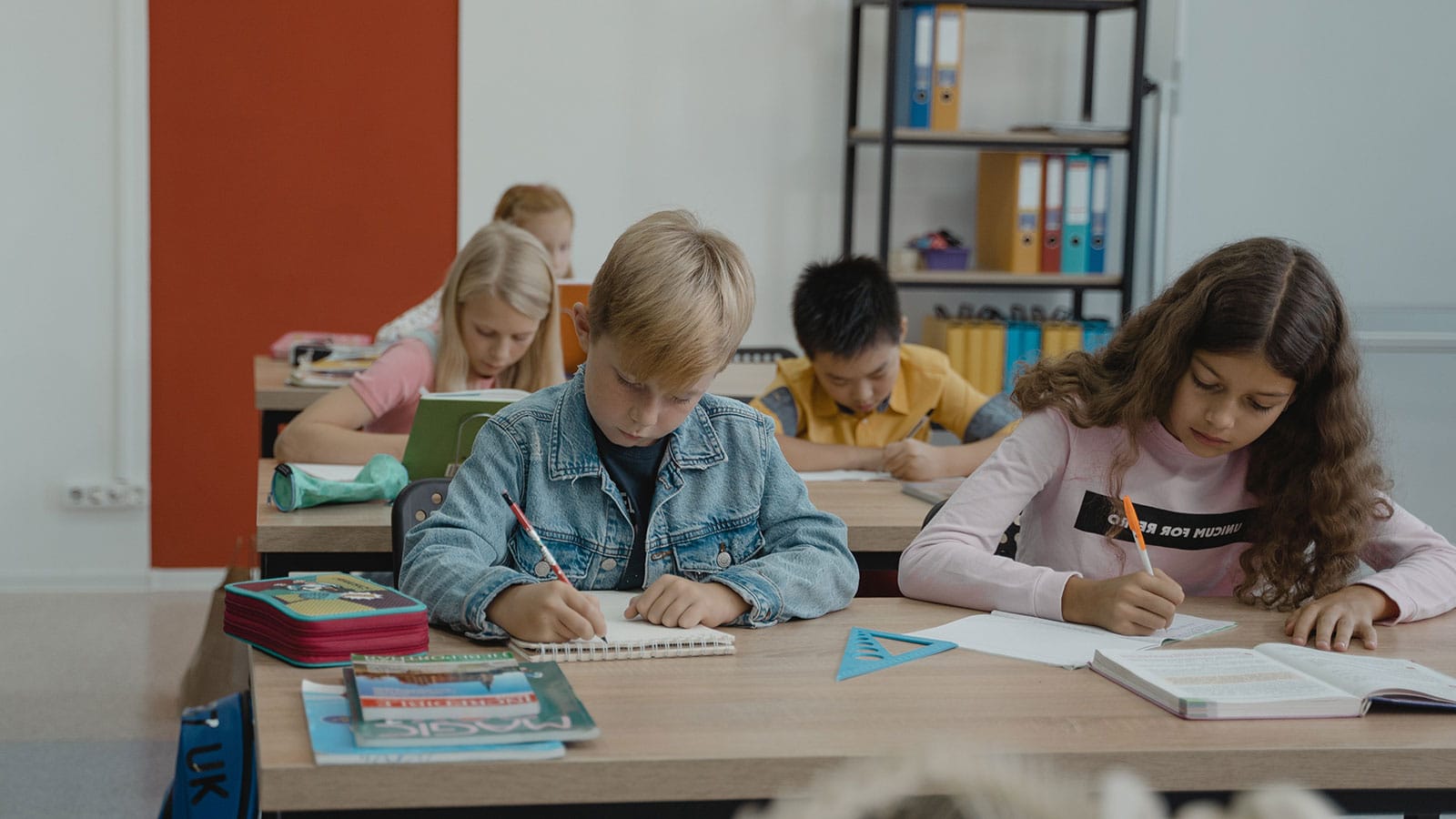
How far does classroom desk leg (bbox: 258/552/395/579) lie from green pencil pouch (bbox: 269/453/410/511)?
88 mm

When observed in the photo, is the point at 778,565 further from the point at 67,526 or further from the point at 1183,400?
the point at 67,526

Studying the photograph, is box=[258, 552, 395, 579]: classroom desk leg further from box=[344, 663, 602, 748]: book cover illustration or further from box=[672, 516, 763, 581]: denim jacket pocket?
box=[344, 663, 602, 748]: book cover illustration

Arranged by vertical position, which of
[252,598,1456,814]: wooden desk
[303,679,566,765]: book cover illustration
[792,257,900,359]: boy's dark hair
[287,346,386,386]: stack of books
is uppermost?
[792,257,900,359]: boy's dark hair

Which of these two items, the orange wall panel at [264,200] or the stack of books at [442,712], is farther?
the orange wall panel at [264,200]

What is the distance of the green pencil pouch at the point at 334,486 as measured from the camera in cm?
202

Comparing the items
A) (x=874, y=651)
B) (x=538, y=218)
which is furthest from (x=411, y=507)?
(x=538, y=218)

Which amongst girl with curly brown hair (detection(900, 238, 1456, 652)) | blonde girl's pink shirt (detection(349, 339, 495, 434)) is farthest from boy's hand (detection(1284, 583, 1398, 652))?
blonde girl's pink shirt (detection(349, 339, 495, 434))

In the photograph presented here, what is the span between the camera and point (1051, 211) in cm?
434

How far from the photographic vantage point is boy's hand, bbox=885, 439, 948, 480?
2547 mm

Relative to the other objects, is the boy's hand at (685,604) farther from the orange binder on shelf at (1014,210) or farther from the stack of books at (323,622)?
the orange binder on shelf at (1014,210)

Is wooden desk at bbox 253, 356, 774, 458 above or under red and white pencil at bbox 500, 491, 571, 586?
under

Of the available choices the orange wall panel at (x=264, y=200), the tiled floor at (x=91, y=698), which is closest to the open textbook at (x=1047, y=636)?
the tiled floor at (x=91, y=698)

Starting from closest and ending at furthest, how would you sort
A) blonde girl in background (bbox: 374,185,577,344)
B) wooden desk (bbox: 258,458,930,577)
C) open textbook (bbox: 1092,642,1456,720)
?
open textbook (bbox: 1092,642,1456,720) < wooden desk (bbox: 258,458,930,577) < blonde girl in background (bbox: 374,185,577,344)

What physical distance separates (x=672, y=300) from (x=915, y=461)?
1.21 metres
